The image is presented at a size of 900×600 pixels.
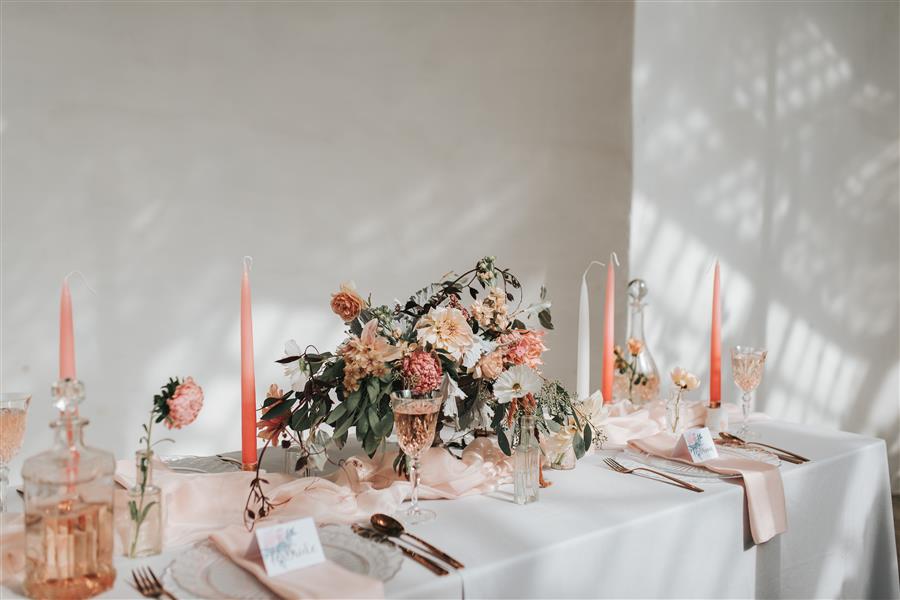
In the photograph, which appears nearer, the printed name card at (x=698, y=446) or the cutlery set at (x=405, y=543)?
the cutlery set at (x=405, y=543)

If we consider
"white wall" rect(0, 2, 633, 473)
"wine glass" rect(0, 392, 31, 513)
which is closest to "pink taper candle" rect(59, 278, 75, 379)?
"wine glass" rect(0, 392, 31, 513)

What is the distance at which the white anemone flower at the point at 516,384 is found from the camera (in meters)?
1.34

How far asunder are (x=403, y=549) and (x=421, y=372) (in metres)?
0.28

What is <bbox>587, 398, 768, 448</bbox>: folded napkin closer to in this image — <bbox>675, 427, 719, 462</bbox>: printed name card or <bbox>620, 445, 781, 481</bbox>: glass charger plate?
<bbox>620, 445, 781, 481</bbox>: glass charger plate

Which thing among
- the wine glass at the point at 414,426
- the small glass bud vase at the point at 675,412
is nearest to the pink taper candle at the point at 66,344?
the wine glass at the point at 414,426

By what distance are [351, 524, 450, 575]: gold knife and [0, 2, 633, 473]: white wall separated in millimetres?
1888

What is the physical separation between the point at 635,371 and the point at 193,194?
1.74 m

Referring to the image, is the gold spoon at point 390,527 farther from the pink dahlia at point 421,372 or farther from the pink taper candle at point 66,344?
the pink taper candle at point 66,344

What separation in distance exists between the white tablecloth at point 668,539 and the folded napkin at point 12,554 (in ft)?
0.40

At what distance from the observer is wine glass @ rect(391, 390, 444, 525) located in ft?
3.90

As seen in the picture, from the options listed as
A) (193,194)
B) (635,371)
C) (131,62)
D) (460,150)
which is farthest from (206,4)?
(635,371)

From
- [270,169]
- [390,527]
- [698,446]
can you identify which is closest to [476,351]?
[390,527]

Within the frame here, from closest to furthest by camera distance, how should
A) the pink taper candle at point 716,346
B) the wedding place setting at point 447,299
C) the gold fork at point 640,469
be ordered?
the wedding place setting at point 447,299 < the gold fork at point 640,469 < the pink taper candle at point 716,346

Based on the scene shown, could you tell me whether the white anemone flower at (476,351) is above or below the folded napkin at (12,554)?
above
